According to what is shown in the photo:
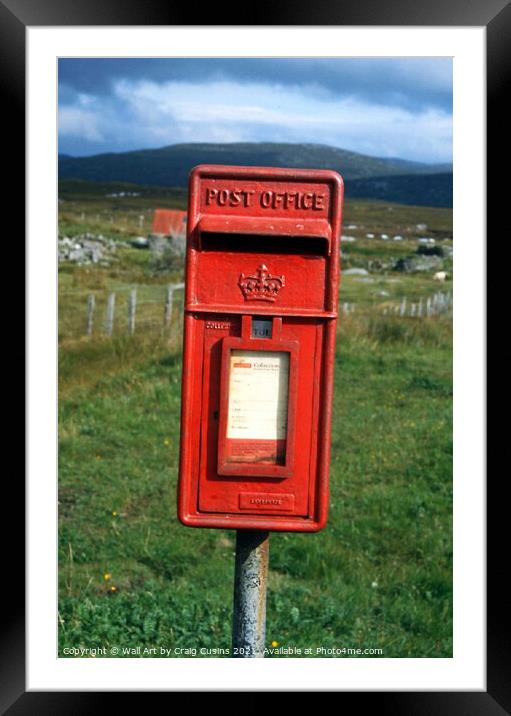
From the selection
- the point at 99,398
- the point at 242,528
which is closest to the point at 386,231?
the point at 99,398

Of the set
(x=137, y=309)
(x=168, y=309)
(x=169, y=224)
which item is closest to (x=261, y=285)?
(x=168, y=309)

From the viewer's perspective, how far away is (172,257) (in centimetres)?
980

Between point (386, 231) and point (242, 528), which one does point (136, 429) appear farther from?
point (386, 231)

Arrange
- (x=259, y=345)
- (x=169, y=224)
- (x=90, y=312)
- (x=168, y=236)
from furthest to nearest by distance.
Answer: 1. (x=169, y=224)
2. (x=168, y=236)
3. (x=90, y=312)
4. (x=259, y=345)

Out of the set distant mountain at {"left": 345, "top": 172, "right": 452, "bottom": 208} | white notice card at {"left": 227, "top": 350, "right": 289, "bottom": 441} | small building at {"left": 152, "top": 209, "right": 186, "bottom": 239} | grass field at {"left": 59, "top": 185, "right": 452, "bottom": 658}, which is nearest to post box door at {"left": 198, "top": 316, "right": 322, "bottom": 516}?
white notice card at {"left": 227, "top": 350, "right": 289, "bottom": 441}

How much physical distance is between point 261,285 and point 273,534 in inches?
94.4

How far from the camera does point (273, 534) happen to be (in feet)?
14.9

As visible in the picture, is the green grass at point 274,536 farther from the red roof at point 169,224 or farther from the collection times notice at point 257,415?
the red roof at point 169,224

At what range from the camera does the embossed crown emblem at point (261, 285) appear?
8.27 feet

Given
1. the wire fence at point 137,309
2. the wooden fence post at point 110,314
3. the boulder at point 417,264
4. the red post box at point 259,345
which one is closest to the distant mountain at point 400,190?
the boulder at point 417,264

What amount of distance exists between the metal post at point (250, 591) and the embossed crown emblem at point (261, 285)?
2.72ft

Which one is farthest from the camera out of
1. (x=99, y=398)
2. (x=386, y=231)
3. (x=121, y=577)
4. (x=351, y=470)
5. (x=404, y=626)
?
(x=386, y=231)

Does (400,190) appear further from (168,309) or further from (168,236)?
(168,309)

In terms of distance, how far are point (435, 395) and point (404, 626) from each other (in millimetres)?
3021
